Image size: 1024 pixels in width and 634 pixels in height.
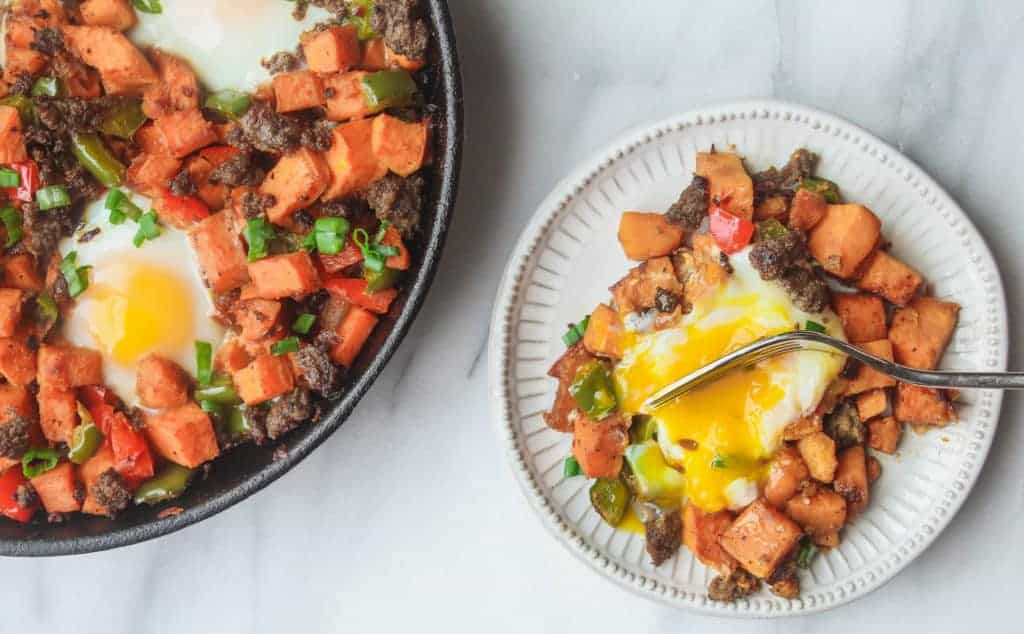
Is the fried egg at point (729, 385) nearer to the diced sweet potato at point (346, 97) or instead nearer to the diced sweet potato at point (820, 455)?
the diced sweet potato at point (820, 455)

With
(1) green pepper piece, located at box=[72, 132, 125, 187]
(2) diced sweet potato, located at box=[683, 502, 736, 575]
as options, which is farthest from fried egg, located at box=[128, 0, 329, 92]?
(2) diced sweet potato, located at box=[683, 502, 736, 575]

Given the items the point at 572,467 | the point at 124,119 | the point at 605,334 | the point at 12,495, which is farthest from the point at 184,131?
the point at 572,467

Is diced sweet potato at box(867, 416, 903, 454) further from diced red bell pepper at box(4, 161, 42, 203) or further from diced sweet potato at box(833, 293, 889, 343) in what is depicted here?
diced red bell pepper at box(4, 161, 42, 203)

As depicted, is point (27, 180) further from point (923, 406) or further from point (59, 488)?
point (923, 406)

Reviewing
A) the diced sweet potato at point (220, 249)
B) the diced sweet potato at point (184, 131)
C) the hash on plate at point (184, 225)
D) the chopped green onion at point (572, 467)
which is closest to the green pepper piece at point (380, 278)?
the hash on plate at point (184, 225)

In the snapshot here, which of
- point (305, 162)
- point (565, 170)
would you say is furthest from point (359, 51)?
point (565, 170)

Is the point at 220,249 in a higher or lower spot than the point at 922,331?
lower
